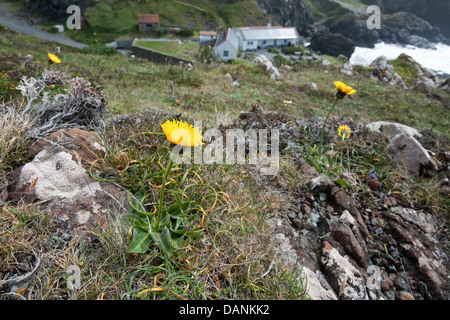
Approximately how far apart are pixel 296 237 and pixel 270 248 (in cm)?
44

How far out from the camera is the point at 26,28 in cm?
3372

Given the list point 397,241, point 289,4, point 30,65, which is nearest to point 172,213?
point 397,241

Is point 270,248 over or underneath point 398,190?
over

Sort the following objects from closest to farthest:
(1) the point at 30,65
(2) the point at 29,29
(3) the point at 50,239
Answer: (3) the point at 50,239, (1) the point at 30,65, (2) the point at 29,29

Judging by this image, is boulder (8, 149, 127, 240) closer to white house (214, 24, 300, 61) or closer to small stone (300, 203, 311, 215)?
small stone (300, 203, 311, 215)

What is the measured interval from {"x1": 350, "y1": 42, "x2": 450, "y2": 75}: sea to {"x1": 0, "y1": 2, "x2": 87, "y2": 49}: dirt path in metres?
40.2

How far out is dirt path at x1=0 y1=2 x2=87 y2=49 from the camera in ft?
103

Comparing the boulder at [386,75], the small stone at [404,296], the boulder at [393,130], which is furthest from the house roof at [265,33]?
the small stone at [404,296]

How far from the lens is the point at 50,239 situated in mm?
1569

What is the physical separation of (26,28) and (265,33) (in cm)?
3544

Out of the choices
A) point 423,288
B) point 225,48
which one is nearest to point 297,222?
point 423,288

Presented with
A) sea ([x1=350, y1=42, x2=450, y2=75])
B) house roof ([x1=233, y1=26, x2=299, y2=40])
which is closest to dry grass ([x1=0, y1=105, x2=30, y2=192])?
sea ([x1=350, y1=42, x2=450, y2=75])

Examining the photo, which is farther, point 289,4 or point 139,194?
point 289,4
